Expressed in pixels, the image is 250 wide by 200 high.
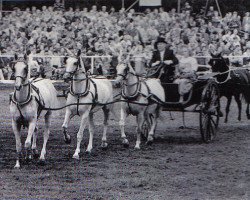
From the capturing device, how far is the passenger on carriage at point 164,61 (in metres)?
12.3

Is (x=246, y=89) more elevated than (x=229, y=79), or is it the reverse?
(x=229, y=79)

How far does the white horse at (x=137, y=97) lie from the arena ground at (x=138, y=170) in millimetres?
488

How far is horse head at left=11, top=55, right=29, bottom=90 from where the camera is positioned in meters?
8.99

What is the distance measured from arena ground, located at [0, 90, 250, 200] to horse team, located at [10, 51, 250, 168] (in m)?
0.41

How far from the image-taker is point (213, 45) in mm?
19703

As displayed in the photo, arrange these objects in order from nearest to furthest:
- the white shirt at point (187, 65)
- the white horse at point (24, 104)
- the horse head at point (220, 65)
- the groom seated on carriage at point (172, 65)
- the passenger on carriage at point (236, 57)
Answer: the white horse at point (24, 104), the groom seated on carriage at point (172, 65), the white shirt at point (187, 65), the horse head at point (220, 65), the passenger on carriage at point (236, 57)

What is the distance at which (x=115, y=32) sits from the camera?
2158cm

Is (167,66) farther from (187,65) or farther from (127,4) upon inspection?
(127,4)

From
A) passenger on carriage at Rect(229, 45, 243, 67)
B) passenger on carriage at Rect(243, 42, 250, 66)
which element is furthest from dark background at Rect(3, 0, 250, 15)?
passenger on carriage at Rect(229, 45, 243, 67)

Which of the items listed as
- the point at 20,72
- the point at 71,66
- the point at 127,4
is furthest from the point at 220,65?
the point at 127,4

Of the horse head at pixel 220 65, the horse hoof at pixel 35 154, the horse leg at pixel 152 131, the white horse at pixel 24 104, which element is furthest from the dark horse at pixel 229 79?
the white horse at pixel 24 104

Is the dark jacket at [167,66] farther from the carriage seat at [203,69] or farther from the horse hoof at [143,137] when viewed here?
the horse hoof at [143,137]

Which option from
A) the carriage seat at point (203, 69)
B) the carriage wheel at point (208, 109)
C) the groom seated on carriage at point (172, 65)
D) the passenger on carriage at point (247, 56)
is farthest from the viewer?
the passenger on carriage at point (247, 56)

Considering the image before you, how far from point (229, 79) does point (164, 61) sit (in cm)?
300
